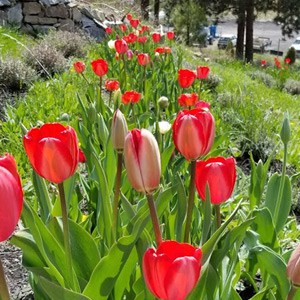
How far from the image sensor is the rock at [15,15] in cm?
954

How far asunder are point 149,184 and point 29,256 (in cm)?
47

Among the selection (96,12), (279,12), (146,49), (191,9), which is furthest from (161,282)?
(191,9)

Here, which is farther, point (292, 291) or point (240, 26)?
point (240, 26)

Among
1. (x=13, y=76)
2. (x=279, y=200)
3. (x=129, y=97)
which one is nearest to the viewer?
Result: (x=279, y=200)

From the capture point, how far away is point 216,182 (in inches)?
47.2

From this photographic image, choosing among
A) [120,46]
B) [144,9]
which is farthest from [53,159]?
[144,9]

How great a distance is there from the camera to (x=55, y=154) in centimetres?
99

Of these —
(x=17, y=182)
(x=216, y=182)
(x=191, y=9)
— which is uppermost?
(x=17, y=182)

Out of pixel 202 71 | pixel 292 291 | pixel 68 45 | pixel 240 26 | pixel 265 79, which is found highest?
pixel 292 291

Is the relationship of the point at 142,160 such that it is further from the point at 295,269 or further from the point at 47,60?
the point at 47,60

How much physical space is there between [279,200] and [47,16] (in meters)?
9.01

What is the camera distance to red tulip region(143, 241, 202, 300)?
2.63 ft

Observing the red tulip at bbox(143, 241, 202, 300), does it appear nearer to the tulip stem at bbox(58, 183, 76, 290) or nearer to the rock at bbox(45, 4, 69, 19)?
the tulip stem at bbox(58, 183, 76, 290)

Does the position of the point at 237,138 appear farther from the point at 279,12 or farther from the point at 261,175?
the point at 279,12
